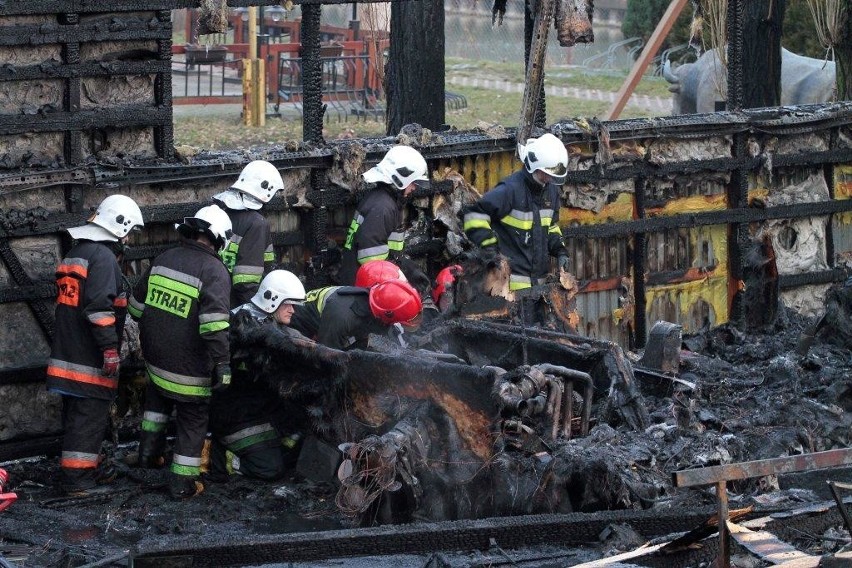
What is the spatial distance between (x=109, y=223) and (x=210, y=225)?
0.67 m

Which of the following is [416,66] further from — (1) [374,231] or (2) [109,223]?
(2) [109,223]

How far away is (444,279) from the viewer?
35.7 ft

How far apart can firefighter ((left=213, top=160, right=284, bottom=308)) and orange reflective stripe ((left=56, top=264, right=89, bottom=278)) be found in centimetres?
125

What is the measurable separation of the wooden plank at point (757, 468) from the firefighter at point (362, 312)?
3.00 meters

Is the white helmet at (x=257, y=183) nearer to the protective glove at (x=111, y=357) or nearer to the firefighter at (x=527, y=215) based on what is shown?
the protective glove at (x=111, y=357)

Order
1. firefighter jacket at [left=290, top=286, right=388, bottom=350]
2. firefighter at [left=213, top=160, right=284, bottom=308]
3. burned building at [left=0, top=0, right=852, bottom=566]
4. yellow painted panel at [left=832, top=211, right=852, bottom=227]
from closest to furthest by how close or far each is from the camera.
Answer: burned building at [left=0, top=0, right=852, bottom=566] < firefighter jacket at [left=290, top=286, right=388, bottom=350] < firefighter at [left=213, top=160, right=284, bottom=308] < yellow painted panel at [left=832, top=211, right=852, bottom=227]

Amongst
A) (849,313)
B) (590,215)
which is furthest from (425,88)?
(849,313)

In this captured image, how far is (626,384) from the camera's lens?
29.9 ft

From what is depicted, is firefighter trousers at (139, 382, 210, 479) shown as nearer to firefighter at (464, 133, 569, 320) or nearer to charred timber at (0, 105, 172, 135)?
charred timber at (0, 105, 172, 135)

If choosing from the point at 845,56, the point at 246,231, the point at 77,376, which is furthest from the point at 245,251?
the point at 845,56

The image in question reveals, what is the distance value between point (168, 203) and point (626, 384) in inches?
141

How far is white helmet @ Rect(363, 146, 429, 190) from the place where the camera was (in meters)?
10.5

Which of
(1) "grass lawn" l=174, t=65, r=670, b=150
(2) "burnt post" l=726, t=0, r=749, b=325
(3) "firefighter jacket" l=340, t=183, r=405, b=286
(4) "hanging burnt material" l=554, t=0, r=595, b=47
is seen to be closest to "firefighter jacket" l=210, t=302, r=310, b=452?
(3) "firefighter jacket" l=340, t=183, r=405, b=286

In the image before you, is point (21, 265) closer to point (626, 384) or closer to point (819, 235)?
point (626, 384)
